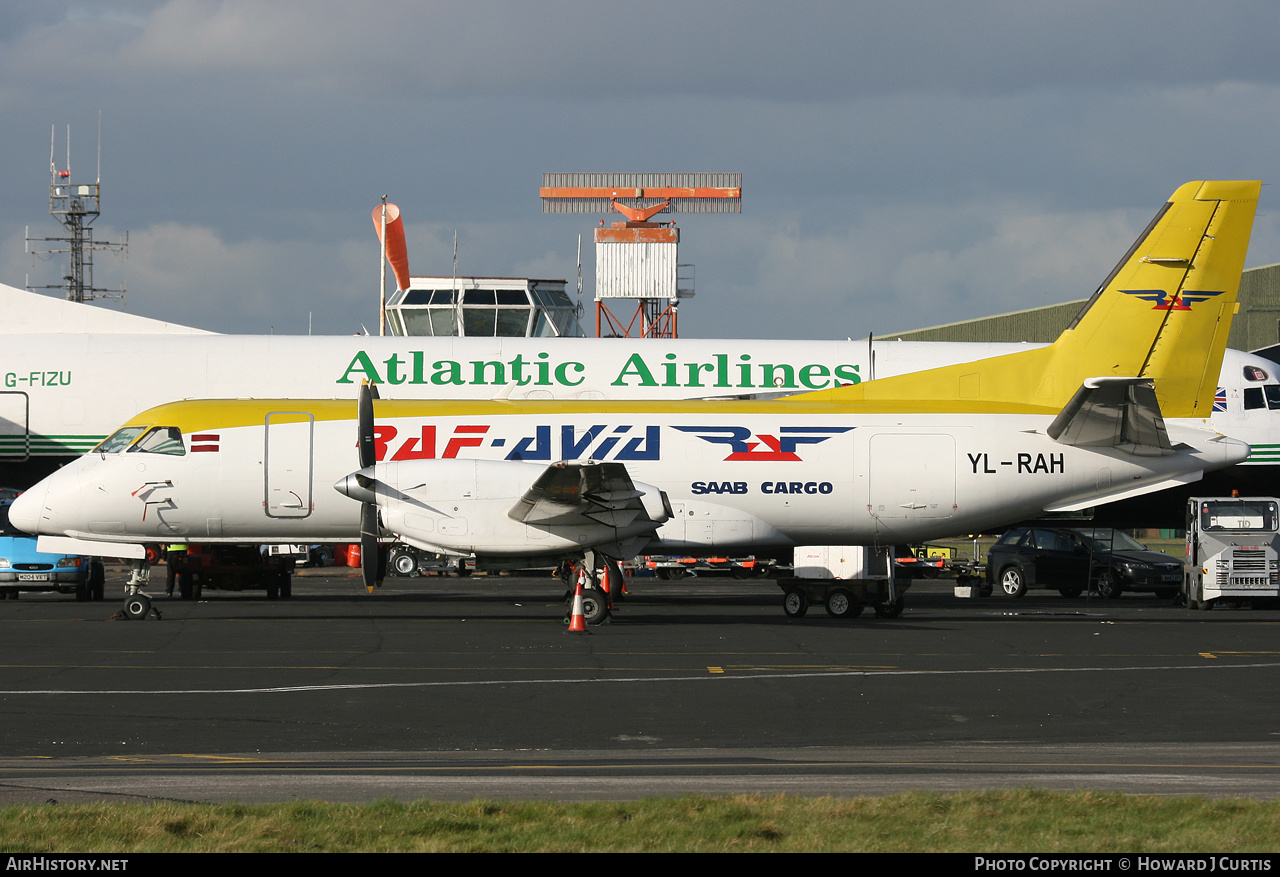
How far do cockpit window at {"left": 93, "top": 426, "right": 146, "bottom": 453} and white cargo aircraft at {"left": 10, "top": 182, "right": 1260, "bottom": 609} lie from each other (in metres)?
0.03

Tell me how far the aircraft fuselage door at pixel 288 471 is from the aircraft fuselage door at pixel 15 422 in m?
7.47

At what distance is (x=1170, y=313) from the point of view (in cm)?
2266

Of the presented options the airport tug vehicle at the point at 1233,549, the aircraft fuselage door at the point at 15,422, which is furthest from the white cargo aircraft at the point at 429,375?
the airport tug vehicle at the point at 1233,549

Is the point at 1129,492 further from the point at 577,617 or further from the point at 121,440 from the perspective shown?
the point at 121,440

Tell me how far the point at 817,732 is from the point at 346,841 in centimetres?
503

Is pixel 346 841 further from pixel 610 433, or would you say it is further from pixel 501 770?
pixel 610 433

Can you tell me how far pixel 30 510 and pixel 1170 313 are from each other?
65.1ft

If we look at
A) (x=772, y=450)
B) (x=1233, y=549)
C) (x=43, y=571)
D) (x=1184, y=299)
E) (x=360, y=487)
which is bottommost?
(x=43, y=571)

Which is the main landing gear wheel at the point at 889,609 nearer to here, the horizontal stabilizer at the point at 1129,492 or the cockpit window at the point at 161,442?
the horizontal stabilizer at the point at 1129,492

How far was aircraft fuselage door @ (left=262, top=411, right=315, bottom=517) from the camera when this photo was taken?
21.8 metres

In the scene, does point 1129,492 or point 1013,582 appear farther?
point 1013,582

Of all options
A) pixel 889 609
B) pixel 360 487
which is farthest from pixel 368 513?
pixel 889 609

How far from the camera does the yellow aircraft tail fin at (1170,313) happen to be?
74.1ft
